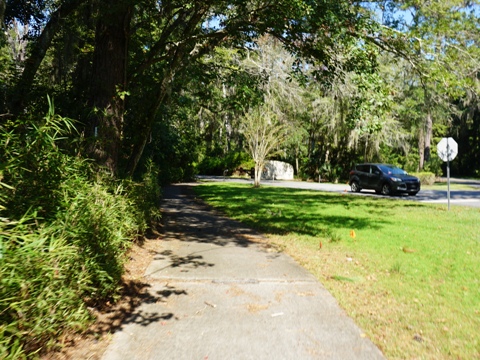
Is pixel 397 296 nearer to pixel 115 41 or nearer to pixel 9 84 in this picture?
pixel 115 41

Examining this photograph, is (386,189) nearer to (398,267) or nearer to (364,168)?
(364,168)

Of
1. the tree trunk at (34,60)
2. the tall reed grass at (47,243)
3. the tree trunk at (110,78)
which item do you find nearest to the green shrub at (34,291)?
the tall reed grass at (47,243)

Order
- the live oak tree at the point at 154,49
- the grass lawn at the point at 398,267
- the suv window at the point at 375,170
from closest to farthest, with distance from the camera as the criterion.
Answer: the grass lawn at the point at 398,267 < the live oak tree at the point at 154,49 < the suv window at the point at 375,170

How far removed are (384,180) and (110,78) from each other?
17294 mm

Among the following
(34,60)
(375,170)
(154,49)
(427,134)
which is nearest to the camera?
(34,60)

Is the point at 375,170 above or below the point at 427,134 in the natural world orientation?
below

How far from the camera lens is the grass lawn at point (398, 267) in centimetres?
409

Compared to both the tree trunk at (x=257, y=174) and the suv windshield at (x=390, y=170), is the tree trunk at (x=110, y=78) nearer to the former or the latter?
the suv windshield at (x=390, y=170)

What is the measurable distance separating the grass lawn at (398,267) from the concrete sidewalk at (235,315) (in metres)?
0.33

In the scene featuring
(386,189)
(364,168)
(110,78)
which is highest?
(110,78)

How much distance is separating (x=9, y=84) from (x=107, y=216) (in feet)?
18.1

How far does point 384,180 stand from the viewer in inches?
872

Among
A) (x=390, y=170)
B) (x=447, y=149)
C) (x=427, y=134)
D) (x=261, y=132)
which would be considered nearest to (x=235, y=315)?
(x=447, y=149)

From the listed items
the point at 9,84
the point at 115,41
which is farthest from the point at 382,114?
the point at 9,84
